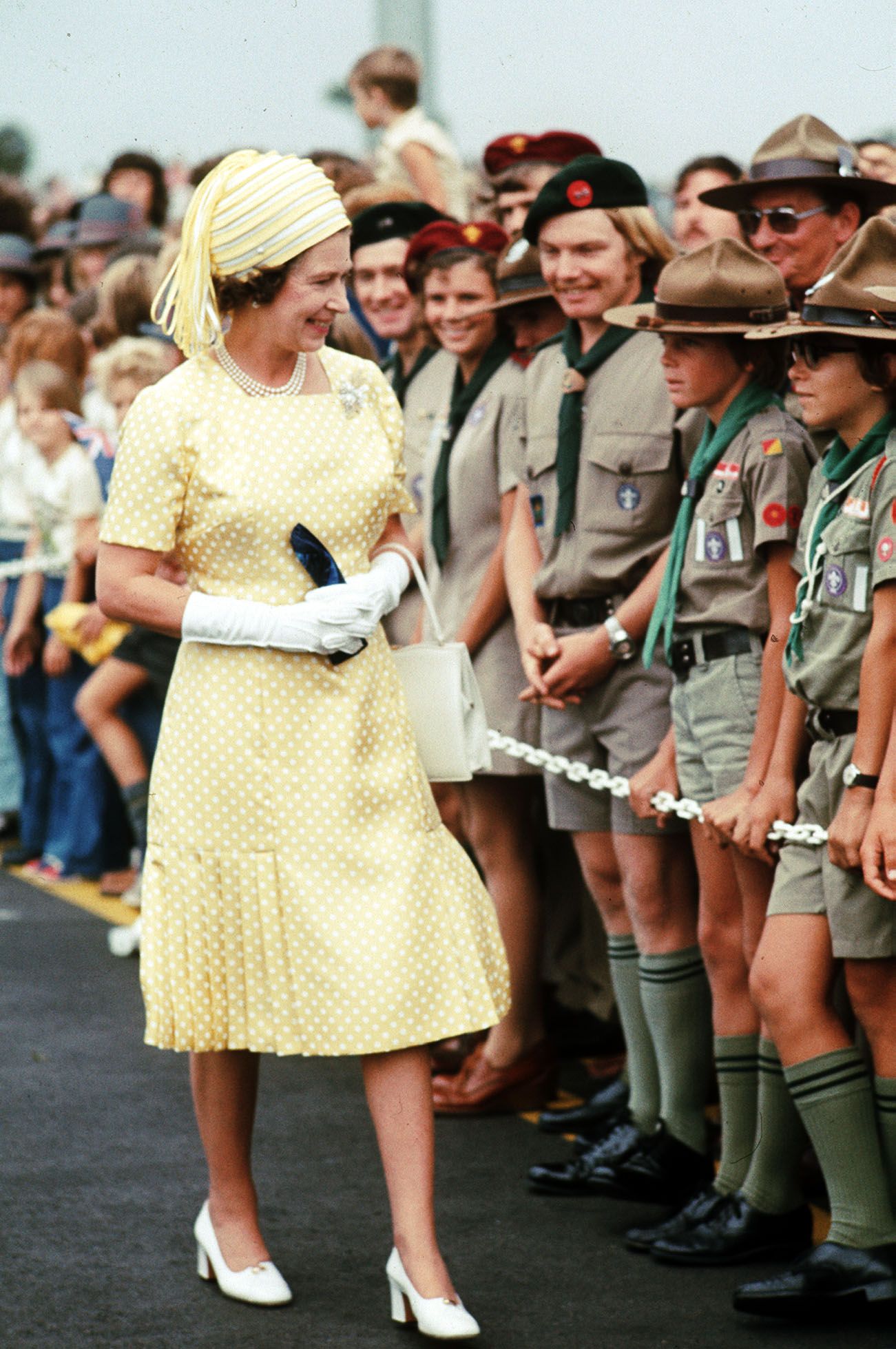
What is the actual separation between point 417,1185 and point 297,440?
143 cm

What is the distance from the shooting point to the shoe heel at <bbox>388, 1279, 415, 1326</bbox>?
3.92m

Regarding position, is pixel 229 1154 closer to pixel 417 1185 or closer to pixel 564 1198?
pixel 417 1185

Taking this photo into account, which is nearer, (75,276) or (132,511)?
(132,511)

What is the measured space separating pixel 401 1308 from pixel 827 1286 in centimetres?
81

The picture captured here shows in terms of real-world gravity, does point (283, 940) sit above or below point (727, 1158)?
above

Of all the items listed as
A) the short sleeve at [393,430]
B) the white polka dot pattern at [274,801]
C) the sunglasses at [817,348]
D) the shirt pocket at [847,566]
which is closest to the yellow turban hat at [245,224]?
the white polka dot pattern at [274,801]

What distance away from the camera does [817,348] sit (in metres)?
3.88

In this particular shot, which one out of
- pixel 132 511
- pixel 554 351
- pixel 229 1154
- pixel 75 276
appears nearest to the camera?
pixel 132 511

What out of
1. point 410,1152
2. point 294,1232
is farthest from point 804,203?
point 294,1232

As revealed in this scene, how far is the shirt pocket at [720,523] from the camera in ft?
13.9

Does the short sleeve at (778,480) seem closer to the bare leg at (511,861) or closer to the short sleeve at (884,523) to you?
the short sleeve at (884,523)

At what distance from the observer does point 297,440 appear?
12.9 ft

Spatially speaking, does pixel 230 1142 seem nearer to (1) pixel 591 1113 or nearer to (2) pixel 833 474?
(1) pixel 591 1113

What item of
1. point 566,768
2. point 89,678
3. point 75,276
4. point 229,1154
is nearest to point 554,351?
point 566,768
